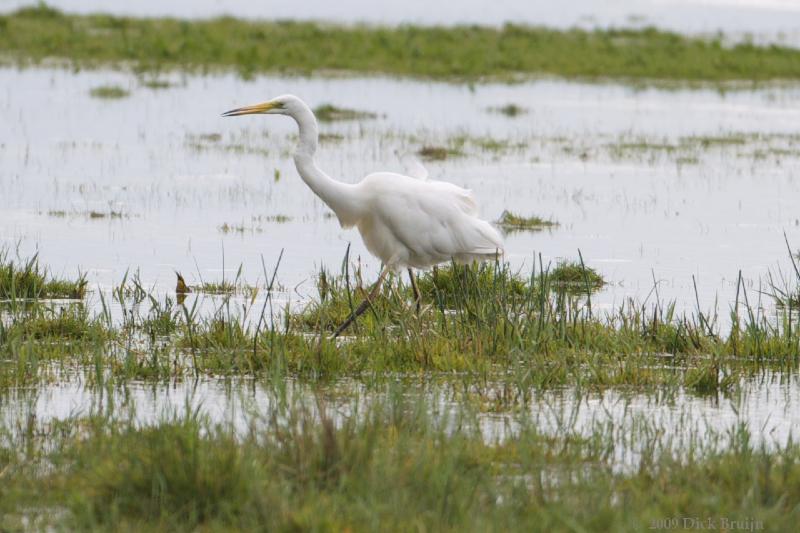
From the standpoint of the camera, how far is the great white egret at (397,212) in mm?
8750

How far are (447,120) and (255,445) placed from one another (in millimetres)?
17157

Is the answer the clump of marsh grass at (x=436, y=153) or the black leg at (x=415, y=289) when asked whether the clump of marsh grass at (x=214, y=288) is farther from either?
the clump of marsh grass at (x=436, y=153)

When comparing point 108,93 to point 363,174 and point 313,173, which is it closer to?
point 363,174

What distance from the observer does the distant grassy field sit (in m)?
29.2

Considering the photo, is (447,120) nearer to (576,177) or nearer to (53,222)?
(576,177)

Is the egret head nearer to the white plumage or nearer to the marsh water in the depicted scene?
the white plumage

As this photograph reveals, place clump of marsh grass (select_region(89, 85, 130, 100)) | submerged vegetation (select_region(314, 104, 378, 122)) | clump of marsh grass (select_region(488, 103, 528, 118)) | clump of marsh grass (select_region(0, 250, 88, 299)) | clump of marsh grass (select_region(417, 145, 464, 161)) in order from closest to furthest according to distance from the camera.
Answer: clump of marsh grass (select_region(0, 250, 88, 299)) → clump of marsh grass (select_region(417, 145, 464, 161)) → submerged vegetation (select_region(314, 104, 378, 122)) → clump of marsh grass (select_region(89, 85, 130, 100)) → clump of marsh grass (select_region(488, 103, 528, 118))

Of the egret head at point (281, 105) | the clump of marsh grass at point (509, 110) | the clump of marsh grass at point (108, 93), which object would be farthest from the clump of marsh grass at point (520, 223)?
Result: the clump of marsh grass at point (108, 93)

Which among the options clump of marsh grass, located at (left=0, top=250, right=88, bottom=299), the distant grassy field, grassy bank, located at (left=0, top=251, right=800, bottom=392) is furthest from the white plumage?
the distant grassy field

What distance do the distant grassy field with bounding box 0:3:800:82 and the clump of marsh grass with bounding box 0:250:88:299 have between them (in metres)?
18.1

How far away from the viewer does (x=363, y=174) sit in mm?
16125

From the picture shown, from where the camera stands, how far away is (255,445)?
17.4 ft

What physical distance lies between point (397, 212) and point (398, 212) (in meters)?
0.01

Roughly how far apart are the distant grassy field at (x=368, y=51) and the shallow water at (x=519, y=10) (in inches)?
732
